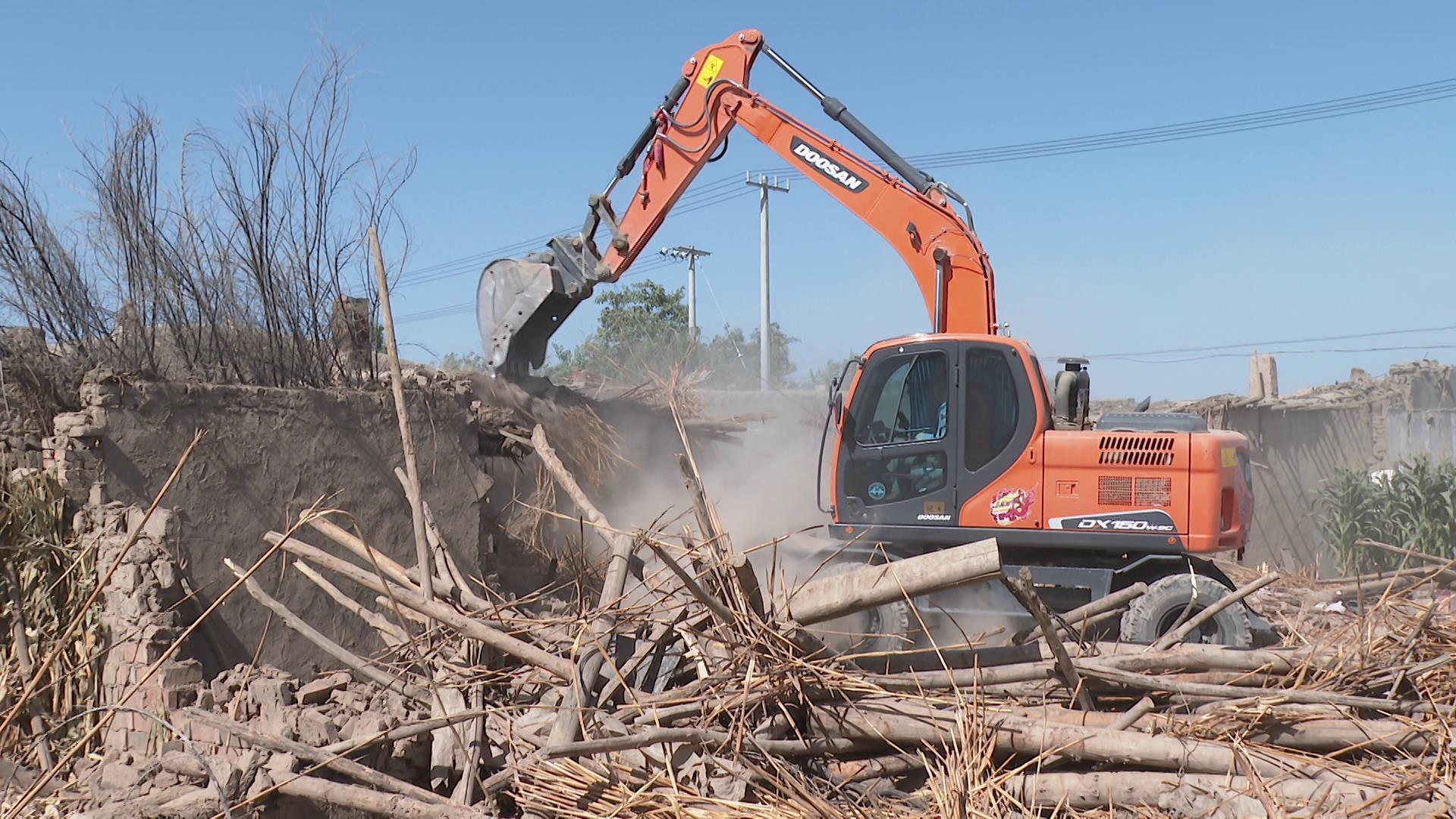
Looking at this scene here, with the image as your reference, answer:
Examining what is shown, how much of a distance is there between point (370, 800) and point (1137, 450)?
208 inches

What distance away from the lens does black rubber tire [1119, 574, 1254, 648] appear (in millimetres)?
7188

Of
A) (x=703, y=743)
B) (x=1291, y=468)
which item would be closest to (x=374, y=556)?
(x=703, y=743)

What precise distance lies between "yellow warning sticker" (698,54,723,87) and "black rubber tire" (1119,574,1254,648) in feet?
18.3

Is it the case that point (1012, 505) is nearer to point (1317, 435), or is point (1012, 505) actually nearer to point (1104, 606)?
point (1104, 606)

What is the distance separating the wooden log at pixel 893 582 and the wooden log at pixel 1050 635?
15 cm

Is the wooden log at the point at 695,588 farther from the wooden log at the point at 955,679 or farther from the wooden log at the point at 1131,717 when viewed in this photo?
→ the wooden log at the point at 1131,717

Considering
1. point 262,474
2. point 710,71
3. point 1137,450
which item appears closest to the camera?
point 262,474

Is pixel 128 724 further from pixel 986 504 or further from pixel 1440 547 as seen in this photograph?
pixel 1440 547

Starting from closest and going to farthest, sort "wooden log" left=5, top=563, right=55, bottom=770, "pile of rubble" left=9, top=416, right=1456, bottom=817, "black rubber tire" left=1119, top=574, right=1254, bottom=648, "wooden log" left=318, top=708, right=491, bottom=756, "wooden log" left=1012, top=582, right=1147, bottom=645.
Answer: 1. "pile of rubble" left=9, top=416, right=1456, bottom=817
2. "wooden log" left=318, top=708, right=491, bottom=756
3. "wooden log" left=1012, top=582, right=1147, bottom=645
4. "wooden log" left=5, top=563, right=55, bottom=770
5. "black rubber tire" left=1119, top=574, right=1254, bottom=648

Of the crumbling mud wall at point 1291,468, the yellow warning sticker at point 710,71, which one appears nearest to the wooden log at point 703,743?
the yellow warning sticker at point 710,71

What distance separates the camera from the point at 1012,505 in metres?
7.75

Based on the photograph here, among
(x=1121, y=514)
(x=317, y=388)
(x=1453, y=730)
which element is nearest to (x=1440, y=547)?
(x=1121, y=514)

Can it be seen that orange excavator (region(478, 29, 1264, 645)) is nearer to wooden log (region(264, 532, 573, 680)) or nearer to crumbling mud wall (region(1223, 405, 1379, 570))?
wooden log (region(264, 532, 573, 680))

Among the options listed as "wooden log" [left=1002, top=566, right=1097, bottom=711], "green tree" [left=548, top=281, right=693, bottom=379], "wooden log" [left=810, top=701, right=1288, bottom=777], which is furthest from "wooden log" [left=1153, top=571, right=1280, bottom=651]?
"green tree" [left=548, top=281, right=693, bottom=379]
